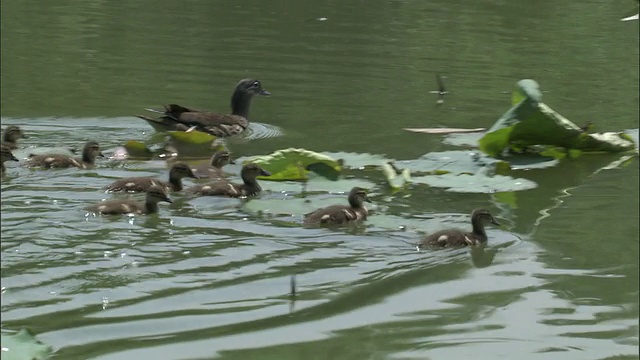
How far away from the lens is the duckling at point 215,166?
9.63 metres

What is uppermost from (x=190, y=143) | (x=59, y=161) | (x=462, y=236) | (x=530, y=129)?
(x=530, y=129)

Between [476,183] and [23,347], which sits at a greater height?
[23,347]

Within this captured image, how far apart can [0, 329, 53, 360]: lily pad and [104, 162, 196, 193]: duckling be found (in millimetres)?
3103

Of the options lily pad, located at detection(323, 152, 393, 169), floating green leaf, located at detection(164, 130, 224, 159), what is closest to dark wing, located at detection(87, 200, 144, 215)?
lily pad, located at detection(323, 152, 393, 169)

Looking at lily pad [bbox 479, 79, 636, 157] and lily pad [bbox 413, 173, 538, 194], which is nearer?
lily pad [bbox 413, 173, 538, 194]

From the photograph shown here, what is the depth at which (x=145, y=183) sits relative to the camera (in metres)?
9.09

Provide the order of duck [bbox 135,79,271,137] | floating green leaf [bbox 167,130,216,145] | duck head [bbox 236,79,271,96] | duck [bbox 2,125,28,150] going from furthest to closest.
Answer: duck head [bbox 236,79,271,96] < duck [bbox 135,79,271,137] < floating green leaf [bbox 167,130,216,145] < duck [bbox 2,125,28,150]

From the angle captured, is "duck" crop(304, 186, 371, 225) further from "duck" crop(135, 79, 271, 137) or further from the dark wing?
"duck" crop(135, 79, 271, 137)

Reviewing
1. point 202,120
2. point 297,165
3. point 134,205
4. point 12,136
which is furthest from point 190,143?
point 134,205

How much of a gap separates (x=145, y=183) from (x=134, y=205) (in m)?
0.77

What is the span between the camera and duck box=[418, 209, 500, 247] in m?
7.75

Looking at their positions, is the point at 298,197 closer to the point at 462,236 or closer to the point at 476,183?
the point at 476,183

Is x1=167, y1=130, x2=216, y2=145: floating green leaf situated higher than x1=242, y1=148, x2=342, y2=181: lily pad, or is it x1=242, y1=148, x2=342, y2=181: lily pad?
x1=242, y1=148, x2=342, y2=181: lily pad

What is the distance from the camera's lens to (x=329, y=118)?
11922 mm
